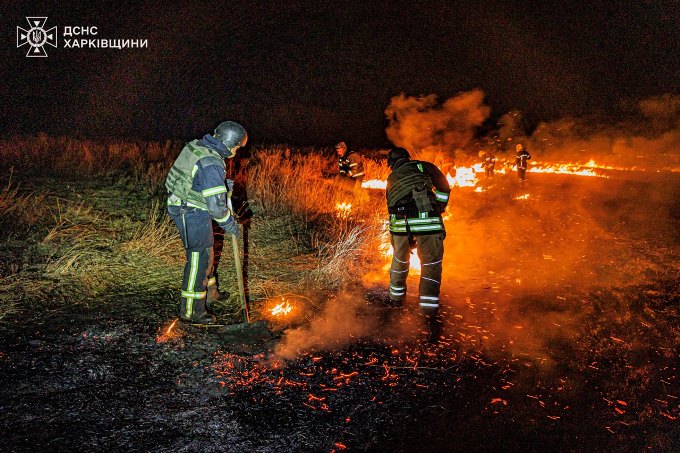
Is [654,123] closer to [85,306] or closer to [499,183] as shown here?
[499,183]

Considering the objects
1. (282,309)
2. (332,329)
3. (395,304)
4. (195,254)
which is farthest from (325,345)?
(195,254)

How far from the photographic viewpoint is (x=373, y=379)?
3.77 meters

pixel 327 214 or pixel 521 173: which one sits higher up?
pixel 521 173

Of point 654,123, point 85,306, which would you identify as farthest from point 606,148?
point 85,306

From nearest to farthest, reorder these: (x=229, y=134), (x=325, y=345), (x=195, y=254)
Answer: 1. (x=325, y=345)
2. (x=229, y=134)
3. (x=195, y=254)

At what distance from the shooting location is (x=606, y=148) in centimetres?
2030

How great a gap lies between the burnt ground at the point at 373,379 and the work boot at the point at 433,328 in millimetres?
89

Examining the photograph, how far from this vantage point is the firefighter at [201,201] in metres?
4.35

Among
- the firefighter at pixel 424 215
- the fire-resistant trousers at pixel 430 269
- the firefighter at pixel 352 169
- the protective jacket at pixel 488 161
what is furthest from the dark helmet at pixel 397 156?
the protective jacket at pixel 488 161

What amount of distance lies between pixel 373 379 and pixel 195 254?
2128 mm

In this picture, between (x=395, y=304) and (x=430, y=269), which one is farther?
(x=395, y=304)

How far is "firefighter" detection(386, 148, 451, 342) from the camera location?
489 centimetres

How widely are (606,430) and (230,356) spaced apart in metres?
2.86

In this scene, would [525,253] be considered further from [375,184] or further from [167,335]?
[375,184]
